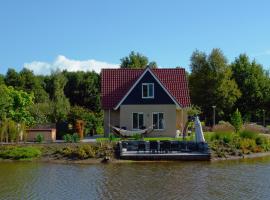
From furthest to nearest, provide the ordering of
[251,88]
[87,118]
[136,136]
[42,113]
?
[251,88], [42,113], [87,118], [136,136]

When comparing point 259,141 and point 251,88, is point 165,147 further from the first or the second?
point 251,88

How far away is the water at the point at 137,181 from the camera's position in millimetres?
19188

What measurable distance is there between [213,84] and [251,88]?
310 inches

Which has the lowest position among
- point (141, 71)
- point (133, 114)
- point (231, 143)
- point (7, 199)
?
point (7, 199)

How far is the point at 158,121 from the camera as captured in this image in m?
41.1

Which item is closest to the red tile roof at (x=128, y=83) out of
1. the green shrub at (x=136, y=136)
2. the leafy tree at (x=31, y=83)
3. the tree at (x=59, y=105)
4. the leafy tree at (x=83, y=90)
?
the tree at (x=59, y=105)

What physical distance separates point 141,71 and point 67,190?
81.3 ft

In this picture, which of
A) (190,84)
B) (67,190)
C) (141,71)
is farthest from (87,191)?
(190,84)

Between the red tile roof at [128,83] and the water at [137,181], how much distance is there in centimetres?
1279

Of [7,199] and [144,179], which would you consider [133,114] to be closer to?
Answer: [144,179]

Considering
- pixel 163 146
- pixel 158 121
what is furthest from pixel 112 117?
pixel 163 146

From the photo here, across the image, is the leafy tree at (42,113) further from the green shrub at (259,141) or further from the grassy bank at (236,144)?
the green shrub at (259,141)

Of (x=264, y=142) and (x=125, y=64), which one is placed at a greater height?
(x=125, y=64)

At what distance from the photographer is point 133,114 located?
41.2 m
